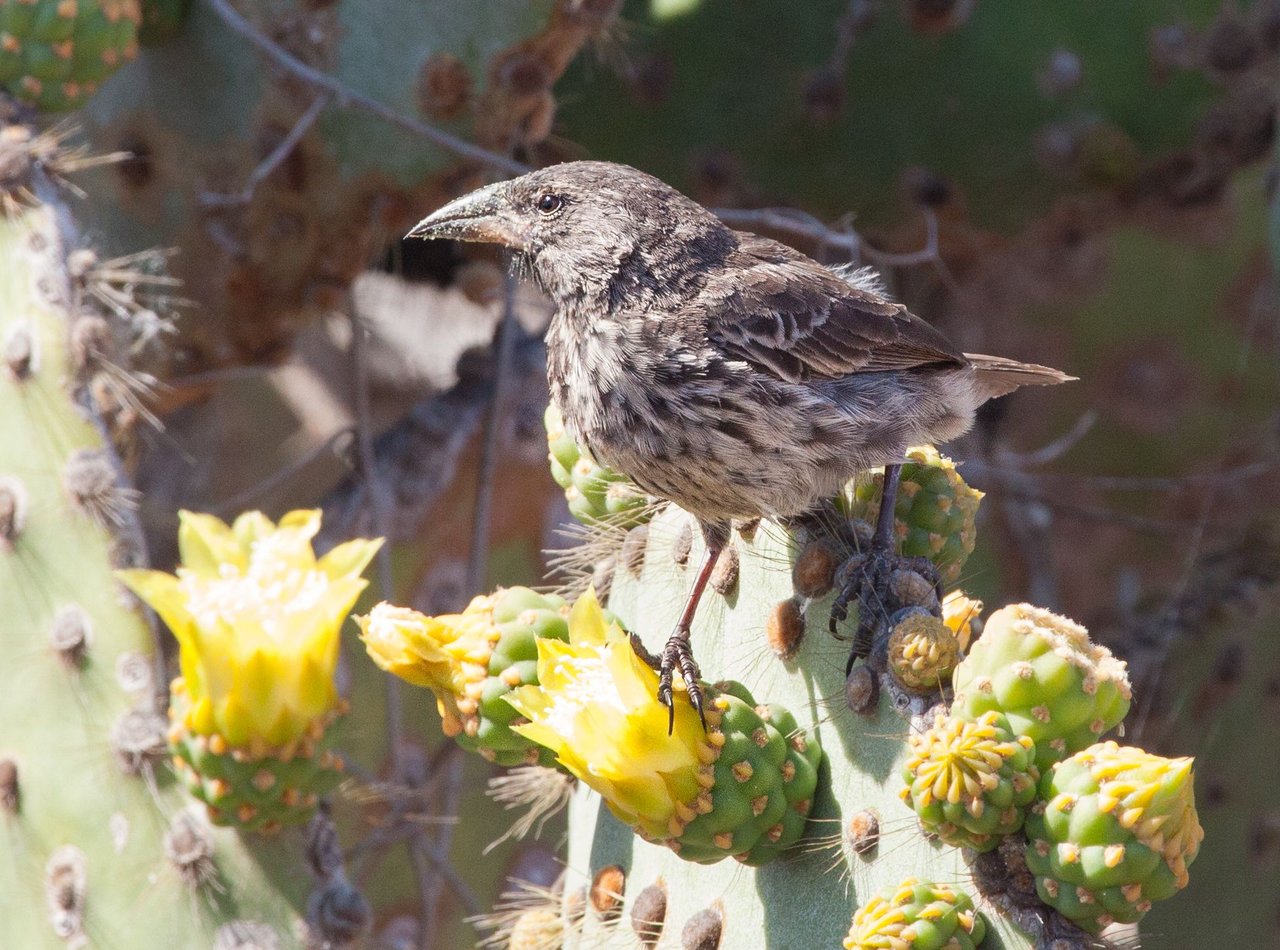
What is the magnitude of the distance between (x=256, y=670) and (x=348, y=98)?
1250 mm

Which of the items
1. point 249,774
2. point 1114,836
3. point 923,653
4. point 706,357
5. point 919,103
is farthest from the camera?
point 919,103

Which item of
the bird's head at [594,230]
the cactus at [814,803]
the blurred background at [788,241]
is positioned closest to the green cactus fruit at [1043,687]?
the cactus at [814,803]

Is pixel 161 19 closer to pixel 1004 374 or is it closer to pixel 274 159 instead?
pixel 274 159

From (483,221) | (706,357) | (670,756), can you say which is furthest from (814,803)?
(483,221)

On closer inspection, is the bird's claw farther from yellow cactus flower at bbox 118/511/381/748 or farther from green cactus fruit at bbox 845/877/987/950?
yellow cactus flower at bbox 118/511/381/748

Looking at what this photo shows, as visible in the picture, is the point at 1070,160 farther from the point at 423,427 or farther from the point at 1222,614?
the point at 423,427

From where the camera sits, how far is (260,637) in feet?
6.86

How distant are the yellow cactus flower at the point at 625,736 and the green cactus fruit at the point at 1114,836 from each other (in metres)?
0.38

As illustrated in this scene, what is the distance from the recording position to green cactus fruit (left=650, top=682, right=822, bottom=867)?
62.9 inches

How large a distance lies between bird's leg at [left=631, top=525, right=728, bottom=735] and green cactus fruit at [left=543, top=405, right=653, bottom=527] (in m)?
0.17

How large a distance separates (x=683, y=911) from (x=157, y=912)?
846 millimetres

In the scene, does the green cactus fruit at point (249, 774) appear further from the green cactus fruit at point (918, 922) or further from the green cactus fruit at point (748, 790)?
the green cactus fruit at point (918, 922)

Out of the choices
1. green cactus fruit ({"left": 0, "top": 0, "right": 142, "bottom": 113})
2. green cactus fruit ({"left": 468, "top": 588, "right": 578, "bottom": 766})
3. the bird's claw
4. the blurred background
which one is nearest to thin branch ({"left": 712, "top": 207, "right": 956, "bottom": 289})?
the blurred background

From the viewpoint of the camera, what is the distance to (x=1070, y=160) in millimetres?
3441
